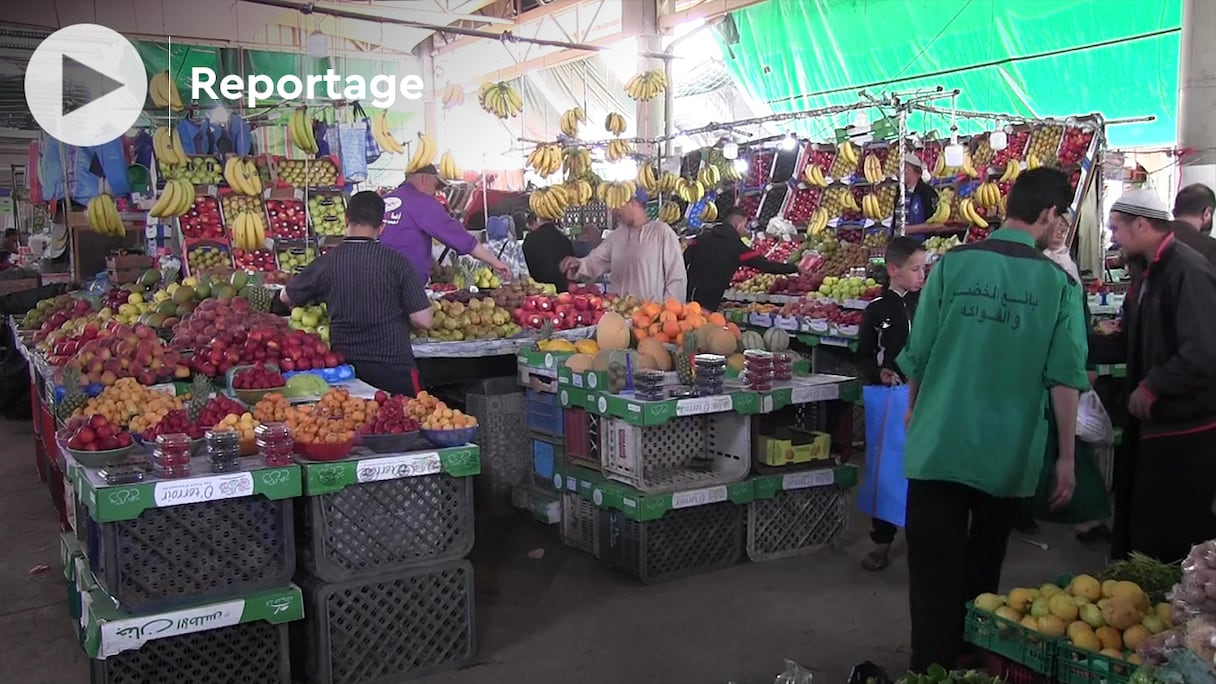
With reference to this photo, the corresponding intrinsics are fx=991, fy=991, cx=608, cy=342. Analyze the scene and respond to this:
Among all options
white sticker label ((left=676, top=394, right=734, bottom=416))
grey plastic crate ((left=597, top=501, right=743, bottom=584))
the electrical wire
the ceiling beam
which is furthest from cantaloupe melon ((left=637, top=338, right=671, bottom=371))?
the ceiling beam

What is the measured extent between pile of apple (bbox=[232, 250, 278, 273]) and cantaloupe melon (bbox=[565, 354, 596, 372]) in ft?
13.7

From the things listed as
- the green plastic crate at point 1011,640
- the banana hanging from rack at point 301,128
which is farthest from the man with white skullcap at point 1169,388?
the banana hanging from rack at point 301,128

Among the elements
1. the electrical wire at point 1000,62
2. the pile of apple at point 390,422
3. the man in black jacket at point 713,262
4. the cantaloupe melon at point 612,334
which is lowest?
the pile of apple at point 390,422

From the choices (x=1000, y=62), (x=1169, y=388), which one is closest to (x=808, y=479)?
(x=1169, y=388)

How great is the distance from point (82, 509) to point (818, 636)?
3.01 m

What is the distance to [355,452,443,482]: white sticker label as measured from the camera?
3.55 meters

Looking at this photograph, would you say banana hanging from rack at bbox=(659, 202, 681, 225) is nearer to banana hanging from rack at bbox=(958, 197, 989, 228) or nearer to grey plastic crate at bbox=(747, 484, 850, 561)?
banana hanging from rack at bbox=(958, 197, 989, 228)

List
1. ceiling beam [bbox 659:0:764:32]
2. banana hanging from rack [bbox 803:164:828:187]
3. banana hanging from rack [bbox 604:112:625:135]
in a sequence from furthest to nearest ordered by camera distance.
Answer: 1. ceiling beam [bbox 659:0:764:32]
2. banana hanging from rack [bbox 604:112:625:135]
3. banana hanging from rack [bbox 803:164:828:187]

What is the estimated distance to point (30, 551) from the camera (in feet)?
18.3

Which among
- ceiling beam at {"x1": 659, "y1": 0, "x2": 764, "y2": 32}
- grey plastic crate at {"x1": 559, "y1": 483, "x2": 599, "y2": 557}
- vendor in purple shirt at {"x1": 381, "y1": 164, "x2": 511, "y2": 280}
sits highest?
ceiling beam at {"x1": 659, "y1": 0, "x2": 764, "y2": 32}

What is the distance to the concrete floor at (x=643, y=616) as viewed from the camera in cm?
390

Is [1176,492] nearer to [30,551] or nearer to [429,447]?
[429,447]

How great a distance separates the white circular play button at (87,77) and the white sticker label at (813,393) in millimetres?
8592

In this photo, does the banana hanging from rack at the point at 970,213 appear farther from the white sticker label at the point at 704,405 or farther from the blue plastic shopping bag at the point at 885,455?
the white sticker label at the point at 704,405
